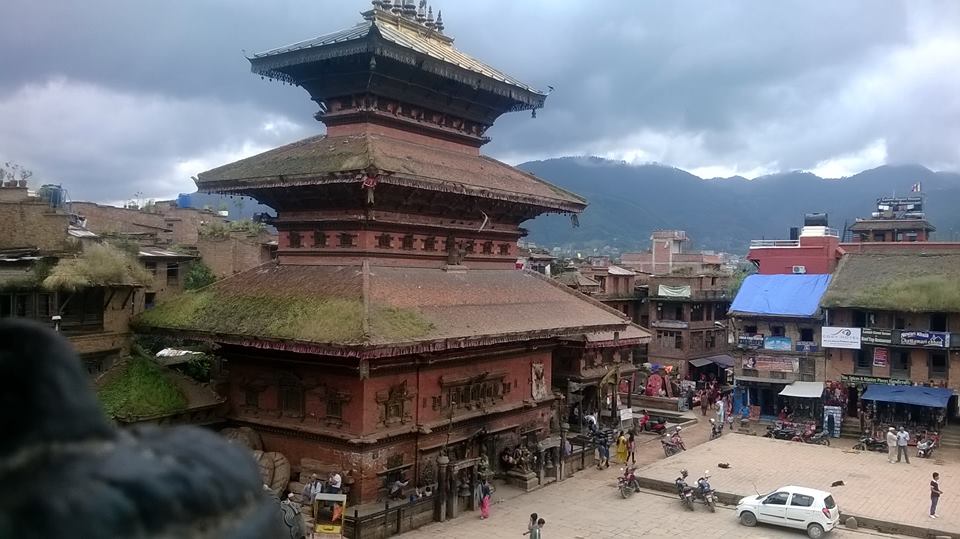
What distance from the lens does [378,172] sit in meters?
19.7

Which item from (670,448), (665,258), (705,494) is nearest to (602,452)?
(670,448)

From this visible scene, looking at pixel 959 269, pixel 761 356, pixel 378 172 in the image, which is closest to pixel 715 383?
pixel 761 356

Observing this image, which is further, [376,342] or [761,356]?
[761,356]

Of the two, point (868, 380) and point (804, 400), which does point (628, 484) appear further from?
point (868, 380)

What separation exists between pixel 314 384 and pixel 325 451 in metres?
1.83

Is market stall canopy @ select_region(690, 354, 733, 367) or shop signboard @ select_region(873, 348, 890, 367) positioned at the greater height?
shop signboard @ select_region(873, 348, 890, 367)

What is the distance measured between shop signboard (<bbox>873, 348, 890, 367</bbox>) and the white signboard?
2.90 ft

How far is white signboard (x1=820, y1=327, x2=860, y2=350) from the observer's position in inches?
1544

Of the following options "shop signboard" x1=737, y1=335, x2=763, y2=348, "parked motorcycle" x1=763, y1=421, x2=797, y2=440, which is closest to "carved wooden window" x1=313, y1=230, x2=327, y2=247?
"parked motorcycle" x1=763, y1=421, x2=797, y2=440

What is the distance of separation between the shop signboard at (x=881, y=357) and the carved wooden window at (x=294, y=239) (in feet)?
100

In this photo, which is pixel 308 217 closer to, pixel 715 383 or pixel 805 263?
pixel 805 263

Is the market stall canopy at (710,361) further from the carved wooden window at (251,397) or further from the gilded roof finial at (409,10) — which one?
the carved wooden window at (251,397)

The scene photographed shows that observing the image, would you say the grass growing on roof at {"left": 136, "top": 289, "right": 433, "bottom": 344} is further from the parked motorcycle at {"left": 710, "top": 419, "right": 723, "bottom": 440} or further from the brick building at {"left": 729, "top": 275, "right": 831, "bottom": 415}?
the brick building at {"left": 729, "top": 275, "right": 831, "bottom": 415}

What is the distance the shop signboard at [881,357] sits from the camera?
1521 inches
